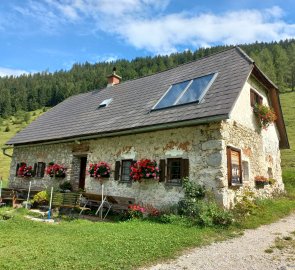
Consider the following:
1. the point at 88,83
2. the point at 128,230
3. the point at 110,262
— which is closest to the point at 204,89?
the point at 128,230

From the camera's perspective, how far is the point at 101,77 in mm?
80250

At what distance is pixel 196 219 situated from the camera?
7.65m

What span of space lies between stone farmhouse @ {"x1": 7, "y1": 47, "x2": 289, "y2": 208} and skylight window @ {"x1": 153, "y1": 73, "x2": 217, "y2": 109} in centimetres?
5

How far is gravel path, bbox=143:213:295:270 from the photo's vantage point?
4895mm

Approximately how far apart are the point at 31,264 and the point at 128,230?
8.83 ft

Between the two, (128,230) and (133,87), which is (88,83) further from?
(128,230)

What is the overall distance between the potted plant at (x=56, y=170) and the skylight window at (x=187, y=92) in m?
5.60

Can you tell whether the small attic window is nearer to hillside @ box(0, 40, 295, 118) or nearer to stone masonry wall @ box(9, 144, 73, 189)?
stone masonry wall @ box(9, 144, 73, 189)

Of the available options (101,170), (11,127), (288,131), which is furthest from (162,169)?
(11,127)

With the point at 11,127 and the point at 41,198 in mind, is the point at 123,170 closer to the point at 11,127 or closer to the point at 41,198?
the point at 41,198

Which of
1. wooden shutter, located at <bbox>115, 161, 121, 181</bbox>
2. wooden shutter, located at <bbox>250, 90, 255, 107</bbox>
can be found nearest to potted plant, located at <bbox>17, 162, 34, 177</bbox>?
wooden shutter, located at <bbox>115, 161, 121, 181</bbox>

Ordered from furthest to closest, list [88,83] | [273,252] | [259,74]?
[88,83] < [259,74] < [273,252]

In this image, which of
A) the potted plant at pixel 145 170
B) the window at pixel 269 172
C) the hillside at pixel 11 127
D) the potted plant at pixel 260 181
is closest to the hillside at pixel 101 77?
the hillside at pixel 11 127

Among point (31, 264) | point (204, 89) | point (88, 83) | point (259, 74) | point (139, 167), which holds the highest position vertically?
point (88, 83)
